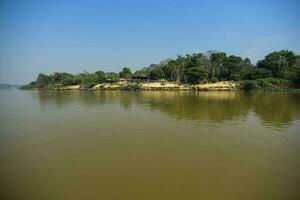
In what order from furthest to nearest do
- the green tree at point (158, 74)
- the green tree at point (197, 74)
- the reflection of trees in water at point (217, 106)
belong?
the green tree at point (158, 74)
the green tree at point (197, 74)
the reflection of trees in water at point (217, 106)

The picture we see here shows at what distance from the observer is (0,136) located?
1197 centimetres

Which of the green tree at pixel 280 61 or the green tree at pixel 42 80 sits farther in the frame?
the green tree at pixel 42 80

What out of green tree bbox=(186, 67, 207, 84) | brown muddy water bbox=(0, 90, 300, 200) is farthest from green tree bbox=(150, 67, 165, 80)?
brown muddy water bbox=(0, 90, 300, 200)

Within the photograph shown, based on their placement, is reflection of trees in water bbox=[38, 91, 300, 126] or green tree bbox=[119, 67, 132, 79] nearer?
reflection of trees in water bbox=[38, 91, 300, 126]

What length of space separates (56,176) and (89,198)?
6.19ft

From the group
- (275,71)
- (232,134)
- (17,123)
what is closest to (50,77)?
(275,71)

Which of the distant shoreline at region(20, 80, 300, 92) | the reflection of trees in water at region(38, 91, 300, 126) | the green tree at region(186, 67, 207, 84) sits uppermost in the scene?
the green tree at region(186, 67, 207, 84)

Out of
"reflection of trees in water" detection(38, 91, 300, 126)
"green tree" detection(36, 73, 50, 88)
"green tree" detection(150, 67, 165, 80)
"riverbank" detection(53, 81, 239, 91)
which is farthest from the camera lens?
"green tree" detection(36, 73, 50, 88)

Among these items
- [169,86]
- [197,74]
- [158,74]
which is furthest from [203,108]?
[158,74]

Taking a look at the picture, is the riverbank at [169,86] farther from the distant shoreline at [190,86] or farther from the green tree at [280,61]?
the green tree at [280,61]

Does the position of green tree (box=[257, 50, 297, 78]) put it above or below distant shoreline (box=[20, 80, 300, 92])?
above

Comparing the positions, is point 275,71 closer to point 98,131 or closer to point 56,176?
point 98,131

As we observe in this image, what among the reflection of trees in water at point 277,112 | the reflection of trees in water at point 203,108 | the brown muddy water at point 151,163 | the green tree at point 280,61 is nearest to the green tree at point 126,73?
the green tree at point 280,61

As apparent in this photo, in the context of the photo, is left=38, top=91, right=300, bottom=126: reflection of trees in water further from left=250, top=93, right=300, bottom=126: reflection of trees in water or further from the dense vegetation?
the dense vegetation
